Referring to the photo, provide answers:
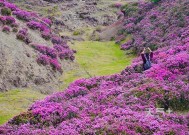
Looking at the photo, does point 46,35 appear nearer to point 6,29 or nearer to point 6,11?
point 6,11

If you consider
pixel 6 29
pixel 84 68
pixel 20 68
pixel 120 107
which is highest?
pixel 6 29

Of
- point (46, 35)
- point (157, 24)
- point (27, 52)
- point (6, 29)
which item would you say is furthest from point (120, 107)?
point (157, 24)

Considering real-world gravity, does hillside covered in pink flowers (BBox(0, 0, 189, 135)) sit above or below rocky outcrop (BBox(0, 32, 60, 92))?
below

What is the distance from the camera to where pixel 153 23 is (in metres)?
58.5

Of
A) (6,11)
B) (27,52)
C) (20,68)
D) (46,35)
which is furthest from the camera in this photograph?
(46,35)

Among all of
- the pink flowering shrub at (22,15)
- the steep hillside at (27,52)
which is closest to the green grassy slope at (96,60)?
the steep hillside at (27,52)

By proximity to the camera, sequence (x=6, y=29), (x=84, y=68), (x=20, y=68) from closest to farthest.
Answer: (x=20, y=68), (x=6, y=29), (x=84, y=68)

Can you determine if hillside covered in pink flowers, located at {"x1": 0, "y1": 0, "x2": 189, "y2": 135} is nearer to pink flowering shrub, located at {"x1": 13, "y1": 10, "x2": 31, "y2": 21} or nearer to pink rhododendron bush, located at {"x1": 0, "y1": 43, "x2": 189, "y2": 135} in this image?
pink rhododendron bush, located at {"x1": 0, "y1": 43, "x2": 189, "y2": 135}

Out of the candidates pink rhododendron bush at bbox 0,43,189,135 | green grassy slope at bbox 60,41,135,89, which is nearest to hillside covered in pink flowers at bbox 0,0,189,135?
pink rhododendron bush at bbox 0,43,189,135

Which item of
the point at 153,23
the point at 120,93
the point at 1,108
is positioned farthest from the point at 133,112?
the point at 153,23

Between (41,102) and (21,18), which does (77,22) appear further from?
(41,102)

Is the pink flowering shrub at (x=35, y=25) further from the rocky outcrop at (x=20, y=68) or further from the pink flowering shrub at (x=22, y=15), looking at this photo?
the rocky outcrop at (x=20, y=68)

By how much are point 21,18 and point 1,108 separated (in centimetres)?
2438

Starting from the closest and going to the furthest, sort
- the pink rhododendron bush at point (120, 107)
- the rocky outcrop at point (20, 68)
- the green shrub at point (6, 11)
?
the pink rhododendron bush at point (120, 107)
the rocky outcrop at point (20, 68)
the green shrub at point (6, 11)
